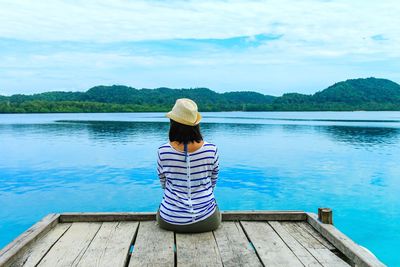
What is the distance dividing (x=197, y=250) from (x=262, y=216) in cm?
101

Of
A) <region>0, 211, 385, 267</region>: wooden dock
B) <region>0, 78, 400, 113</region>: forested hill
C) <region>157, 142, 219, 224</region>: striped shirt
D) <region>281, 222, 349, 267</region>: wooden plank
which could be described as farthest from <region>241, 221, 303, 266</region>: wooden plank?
<region>0, 78, 400, 113</region>: forested hill

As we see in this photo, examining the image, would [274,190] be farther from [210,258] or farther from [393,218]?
[210,258]

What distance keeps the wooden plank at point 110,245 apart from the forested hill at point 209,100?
264 feet

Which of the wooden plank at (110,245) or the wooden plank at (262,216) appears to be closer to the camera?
the wooden plank at (110,245)

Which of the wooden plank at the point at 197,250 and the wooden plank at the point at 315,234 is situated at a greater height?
the wooden plank at the point at 197,250

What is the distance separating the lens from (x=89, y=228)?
357cm

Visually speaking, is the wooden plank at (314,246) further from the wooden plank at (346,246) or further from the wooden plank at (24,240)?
the wooden plank at (24,240)

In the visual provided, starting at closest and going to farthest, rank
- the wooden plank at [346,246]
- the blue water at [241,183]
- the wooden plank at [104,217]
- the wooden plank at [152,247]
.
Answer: the wooden plank at [346,246] < the wooden plank at [152,247] < the wooden plank at [104,217] < the blue water at [241,183]

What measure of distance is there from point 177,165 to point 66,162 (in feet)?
49.4

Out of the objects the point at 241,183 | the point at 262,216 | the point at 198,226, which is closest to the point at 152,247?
the point at 198,226

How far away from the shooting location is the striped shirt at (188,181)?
3281 mm

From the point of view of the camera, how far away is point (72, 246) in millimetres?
3113

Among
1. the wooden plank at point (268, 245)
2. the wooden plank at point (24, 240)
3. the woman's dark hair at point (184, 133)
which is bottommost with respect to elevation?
the wooden plank at point (268, 245)

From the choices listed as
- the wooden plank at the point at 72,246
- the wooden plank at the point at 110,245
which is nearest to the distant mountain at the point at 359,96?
the wooden plank at the point at 110,245
